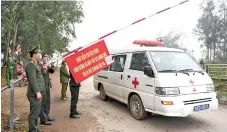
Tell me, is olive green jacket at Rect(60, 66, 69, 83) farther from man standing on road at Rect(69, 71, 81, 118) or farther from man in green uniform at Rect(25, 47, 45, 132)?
man in green uniform at Rect(25, 47, 45, 132)

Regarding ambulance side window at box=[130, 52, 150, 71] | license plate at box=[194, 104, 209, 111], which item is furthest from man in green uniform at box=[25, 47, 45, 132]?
license plate at box=[194, 104, 209, 111]

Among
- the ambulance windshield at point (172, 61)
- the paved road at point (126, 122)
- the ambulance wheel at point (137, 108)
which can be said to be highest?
the ambulance windshield at point (172, 61)

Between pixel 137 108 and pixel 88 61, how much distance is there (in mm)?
1859

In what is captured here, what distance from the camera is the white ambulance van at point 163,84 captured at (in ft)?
16.2

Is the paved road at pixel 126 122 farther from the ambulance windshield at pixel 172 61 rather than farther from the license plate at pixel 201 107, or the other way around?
the ambulance windshield at pixel 172 61

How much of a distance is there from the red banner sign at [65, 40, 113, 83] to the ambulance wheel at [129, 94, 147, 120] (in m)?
1.34

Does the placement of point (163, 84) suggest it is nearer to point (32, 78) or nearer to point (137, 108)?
point (137, 108)

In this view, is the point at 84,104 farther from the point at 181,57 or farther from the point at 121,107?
the point at 181,57

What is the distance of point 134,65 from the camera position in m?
6.26

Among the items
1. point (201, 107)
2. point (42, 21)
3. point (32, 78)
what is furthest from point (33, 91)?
point (42, 21)

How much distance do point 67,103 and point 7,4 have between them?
1311 cm

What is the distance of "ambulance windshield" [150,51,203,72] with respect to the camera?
5.50 meters

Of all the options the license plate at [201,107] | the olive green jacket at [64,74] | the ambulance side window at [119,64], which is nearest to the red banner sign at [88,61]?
the ambulance side window at [119,64]

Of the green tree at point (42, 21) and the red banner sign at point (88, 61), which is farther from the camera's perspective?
the green tree at point (42, 21)
